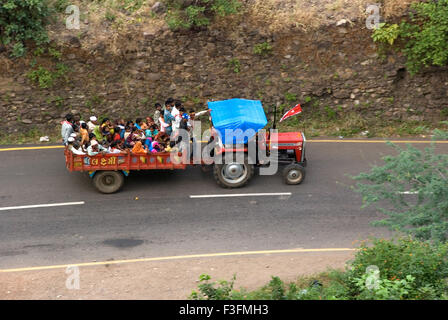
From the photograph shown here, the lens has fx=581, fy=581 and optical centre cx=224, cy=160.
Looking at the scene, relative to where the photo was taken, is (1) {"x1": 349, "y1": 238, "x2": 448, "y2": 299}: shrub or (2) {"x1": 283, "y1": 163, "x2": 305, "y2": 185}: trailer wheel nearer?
(1) {"x1": 349, "y1": 238, "x2": 448, "y2": 299}: shrub

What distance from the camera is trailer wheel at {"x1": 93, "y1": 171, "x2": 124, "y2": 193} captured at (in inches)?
600

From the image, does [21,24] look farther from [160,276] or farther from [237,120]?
[160,276]

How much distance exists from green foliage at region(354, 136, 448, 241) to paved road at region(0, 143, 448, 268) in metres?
1.76

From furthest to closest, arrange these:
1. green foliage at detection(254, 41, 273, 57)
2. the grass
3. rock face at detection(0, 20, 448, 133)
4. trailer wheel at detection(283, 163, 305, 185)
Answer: green foliage at detection(254, 41, 273, 57) → rock face at detection(0, 20, 448, 133) → the grass → trailer wheel at detection(283, 163, 305, 185)

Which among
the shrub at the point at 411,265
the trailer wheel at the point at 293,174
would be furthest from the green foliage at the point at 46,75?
the shrub at the point at 411,265

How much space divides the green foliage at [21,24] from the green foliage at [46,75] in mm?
744

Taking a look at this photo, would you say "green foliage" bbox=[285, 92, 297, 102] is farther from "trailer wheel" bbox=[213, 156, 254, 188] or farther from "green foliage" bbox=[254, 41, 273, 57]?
"trailer wheel" bbox=[213, 156, 254, 188]

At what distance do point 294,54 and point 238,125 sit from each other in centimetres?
666

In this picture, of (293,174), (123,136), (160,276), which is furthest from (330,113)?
(160,276)

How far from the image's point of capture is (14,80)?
1941cm

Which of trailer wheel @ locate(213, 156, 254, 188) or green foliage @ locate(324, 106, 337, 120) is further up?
green foliage @ locate(324, 106, 337, 120)

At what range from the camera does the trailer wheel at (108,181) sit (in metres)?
15.2

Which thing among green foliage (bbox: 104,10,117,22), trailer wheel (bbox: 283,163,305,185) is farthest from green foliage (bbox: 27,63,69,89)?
trailer wheel (bbox: 283,163,305,185)

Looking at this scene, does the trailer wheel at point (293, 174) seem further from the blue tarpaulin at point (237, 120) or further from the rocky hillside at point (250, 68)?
the rocky hillside at point (250, 68)
